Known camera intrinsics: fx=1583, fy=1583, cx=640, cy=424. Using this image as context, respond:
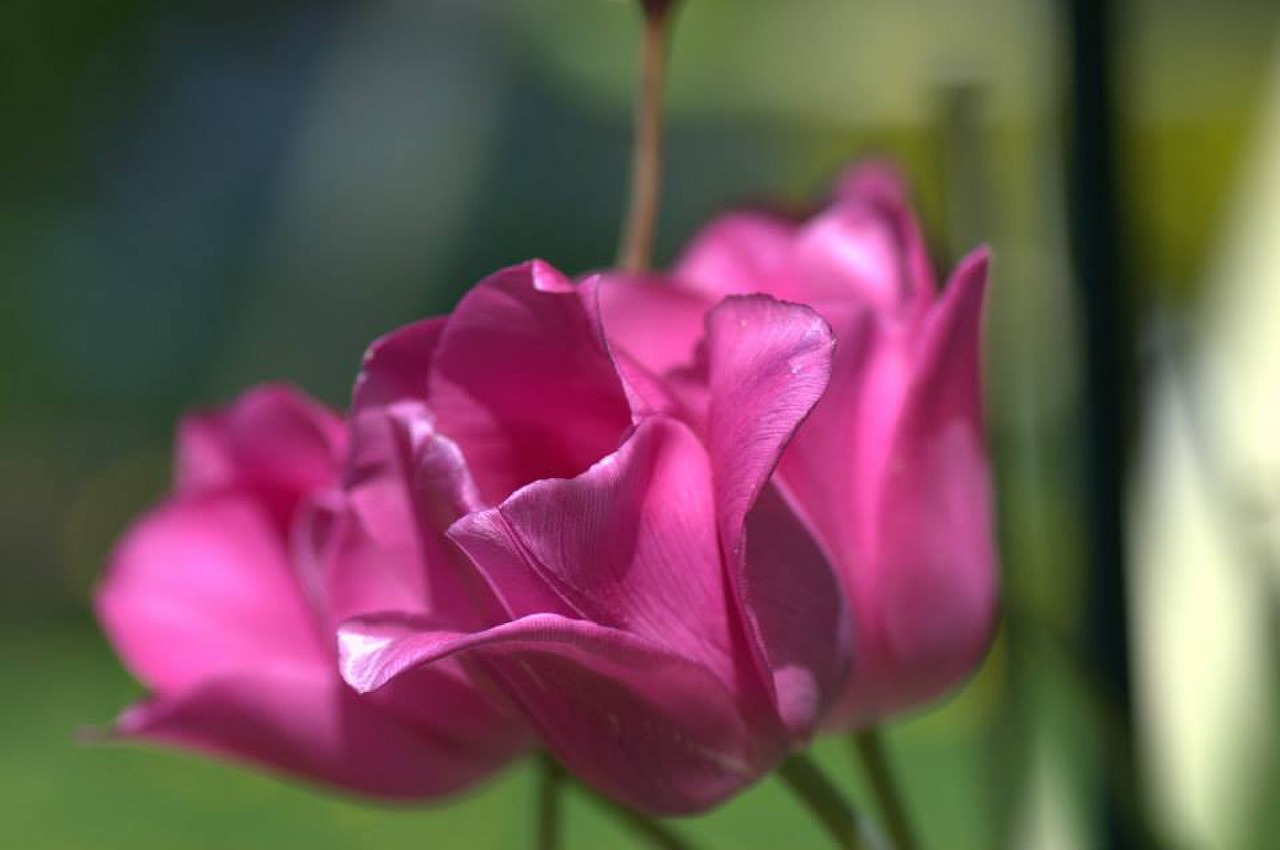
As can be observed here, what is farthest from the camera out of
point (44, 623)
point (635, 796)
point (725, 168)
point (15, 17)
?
point (15, 17)

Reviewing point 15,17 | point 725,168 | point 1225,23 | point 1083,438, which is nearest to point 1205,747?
point 1083,438

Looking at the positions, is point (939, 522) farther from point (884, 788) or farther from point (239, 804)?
point (239, 804)

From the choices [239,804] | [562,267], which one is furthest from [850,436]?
[239,804]

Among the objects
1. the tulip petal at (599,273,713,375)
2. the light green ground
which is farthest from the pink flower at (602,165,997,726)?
the light green ground

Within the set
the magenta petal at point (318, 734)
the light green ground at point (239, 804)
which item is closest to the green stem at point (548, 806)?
the magenta petal at point (318, 734)

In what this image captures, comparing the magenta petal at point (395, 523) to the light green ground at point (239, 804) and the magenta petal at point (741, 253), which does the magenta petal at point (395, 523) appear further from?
the light green ground at point (239, 804)

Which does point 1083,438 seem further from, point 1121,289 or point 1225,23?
point 1225,23

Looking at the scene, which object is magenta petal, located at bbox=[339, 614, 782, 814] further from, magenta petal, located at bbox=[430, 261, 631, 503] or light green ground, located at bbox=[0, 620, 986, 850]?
light green ground, located at bbox=[0, 620, 986, 850]
